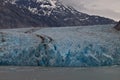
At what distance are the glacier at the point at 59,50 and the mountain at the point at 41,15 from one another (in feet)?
201

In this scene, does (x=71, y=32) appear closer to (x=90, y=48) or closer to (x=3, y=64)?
(x=90, y=48)

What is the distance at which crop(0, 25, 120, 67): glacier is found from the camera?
94.2 feet

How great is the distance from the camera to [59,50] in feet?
95.9

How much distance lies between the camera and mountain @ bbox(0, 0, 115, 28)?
94625mm

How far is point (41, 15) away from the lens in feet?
352

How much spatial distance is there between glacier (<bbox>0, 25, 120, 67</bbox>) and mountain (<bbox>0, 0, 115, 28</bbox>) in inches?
2412

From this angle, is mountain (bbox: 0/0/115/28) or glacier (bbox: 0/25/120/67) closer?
glacier (bbox: 0/25/120/67)

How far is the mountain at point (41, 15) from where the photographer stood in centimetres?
9462

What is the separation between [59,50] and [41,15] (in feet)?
258

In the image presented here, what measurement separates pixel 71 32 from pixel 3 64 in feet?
23.5

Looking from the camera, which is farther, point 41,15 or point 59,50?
point 41,15

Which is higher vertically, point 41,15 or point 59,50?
point 41,15

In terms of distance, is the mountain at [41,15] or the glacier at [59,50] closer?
the glacier at [59,50]

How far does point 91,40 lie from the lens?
101 ft
